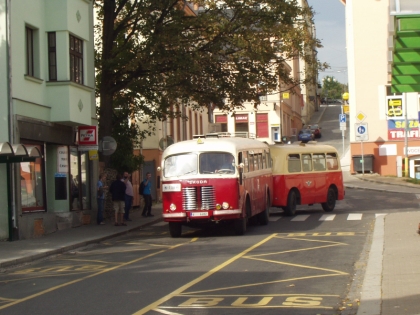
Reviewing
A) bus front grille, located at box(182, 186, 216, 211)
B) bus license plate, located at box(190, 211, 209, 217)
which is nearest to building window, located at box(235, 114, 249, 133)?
bus front grille, located at box(182, 186, 216, 211)

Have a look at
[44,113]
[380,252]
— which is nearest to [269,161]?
[44,113]

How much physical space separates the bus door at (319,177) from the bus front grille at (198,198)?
932cm

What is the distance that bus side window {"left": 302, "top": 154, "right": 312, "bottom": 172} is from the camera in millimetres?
29812

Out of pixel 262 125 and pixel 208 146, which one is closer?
pixel 208 146

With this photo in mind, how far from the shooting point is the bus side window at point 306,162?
29.8 meters

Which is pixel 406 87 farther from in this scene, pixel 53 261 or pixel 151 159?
pixel 151 159

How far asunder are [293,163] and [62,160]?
29.4ft

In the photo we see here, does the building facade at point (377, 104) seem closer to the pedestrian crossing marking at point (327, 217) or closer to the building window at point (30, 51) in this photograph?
the pedestrian crossing marking at point (327, 217)

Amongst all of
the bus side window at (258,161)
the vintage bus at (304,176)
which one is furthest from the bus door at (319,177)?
the bus side window at (258,161)

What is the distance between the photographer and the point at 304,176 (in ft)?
97.1

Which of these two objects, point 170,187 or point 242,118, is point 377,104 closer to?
point 242,118

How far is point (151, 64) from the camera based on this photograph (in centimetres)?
2758

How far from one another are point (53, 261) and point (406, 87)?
29.7 feet

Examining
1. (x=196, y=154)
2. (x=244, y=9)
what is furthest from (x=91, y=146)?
(x=244, y=9)
